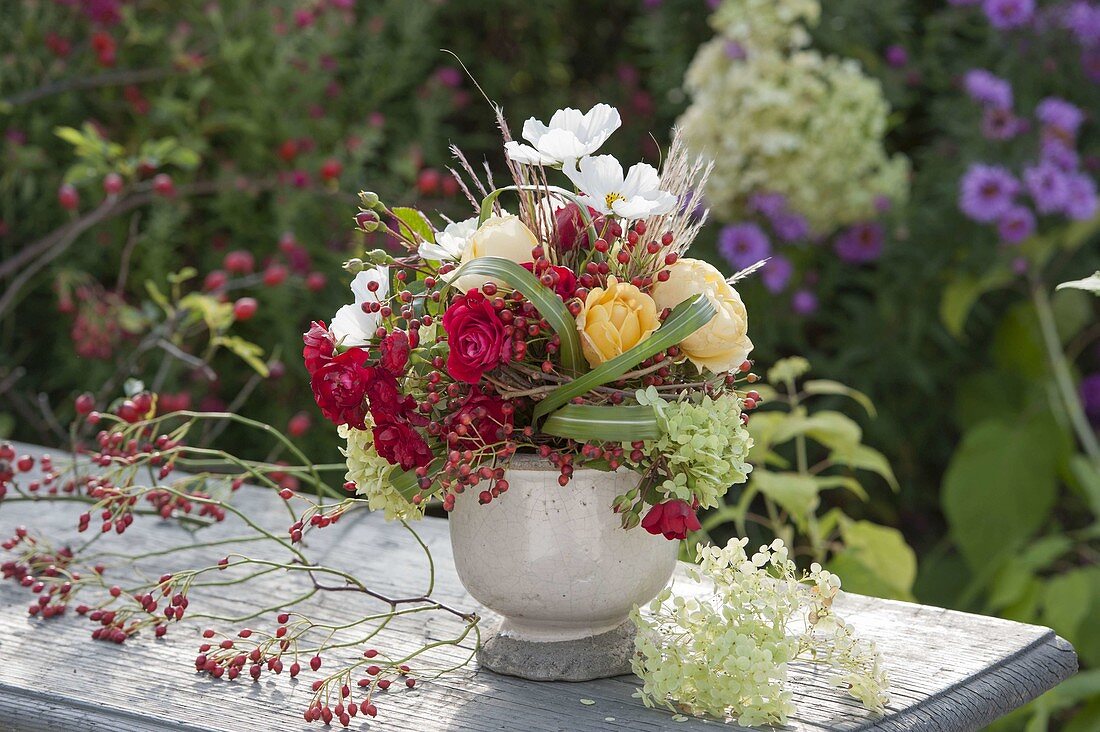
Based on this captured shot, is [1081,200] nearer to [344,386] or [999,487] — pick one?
[999,487]

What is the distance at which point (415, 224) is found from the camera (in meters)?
0.99

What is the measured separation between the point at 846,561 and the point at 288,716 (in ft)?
2.51

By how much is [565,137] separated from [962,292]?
5.50 feet

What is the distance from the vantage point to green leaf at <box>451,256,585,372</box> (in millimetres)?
859

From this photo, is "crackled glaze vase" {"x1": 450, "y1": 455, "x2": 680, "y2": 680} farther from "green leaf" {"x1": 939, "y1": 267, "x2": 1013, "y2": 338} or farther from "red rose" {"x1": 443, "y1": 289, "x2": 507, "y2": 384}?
"green leaf" {"x1": 939, "y1": 267, "x2": 1013, "y2": 338}

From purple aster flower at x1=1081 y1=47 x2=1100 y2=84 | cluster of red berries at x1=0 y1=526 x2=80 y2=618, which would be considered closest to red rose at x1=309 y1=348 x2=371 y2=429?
cluster of red berries at x1=0 y1=526 x2=80 y2=618

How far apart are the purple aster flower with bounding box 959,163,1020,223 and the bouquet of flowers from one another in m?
1.49

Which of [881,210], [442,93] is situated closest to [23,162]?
[442,93]

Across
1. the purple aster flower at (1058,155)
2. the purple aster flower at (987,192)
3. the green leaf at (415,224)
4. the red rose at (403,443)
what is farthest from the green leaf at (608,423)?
the purple aster flower at (1058,155)

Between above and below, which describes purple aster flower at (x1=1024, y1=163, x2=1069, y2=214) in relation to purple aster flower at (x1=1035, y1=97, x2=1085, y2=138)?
below

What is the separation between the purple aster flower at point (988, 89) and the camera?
2348 mm

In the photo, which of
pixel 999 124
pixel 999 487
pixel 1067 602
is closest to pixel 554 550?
pixel 1067 602

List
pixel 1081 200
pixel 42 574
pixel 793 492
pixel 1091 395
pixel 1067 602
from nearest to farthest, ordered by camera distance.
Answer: pixel 42 574 < pixel 793 492 < pixel 1067 602 < pixel 1081 200 < pixel 1091 395

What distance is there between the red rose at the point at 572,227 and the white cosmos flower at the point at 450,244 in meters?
0.07
